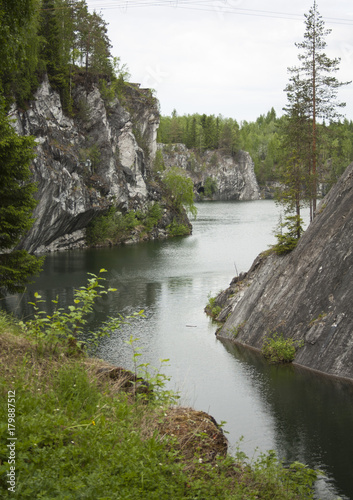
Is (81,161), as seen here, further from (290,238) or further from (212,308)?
(290,238)

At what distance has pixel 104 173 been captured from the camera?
216ft

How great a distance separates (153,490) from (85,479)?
869mm

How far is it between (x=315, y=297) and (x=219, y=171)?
119 metres

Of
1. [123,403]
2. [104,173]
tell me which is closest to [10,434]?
[123,403]

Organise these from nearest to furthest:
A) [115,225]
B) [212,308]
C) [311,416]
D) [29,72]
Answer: [311,416] → [212,308] → [29,72] → [115,225]

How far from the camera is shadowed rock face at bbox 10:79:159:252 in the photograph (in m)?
52.6

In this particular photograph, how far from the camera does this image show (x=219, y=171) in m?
140

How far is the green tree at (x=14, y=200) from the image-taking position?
15.0 meters

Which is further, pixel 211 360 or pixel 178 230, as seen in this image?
pixel 178 230

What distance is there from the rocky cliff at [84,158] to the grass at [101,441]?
132 ft

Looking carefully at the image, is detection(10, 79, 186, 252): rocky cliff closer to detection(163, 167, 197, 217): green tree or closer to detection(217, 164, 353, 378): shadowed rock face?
detection(163, 167, 197, 217): green tree

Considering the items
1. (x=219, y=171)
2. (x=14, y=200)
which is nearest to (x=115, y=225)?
(x=14, y=200)

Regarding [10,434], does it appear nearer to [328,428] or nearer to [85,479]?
[85,479]

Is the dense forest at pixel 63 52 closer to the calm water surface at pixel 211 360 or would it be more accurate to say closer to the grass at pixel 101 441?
the calm water surface at pixel 211 360
